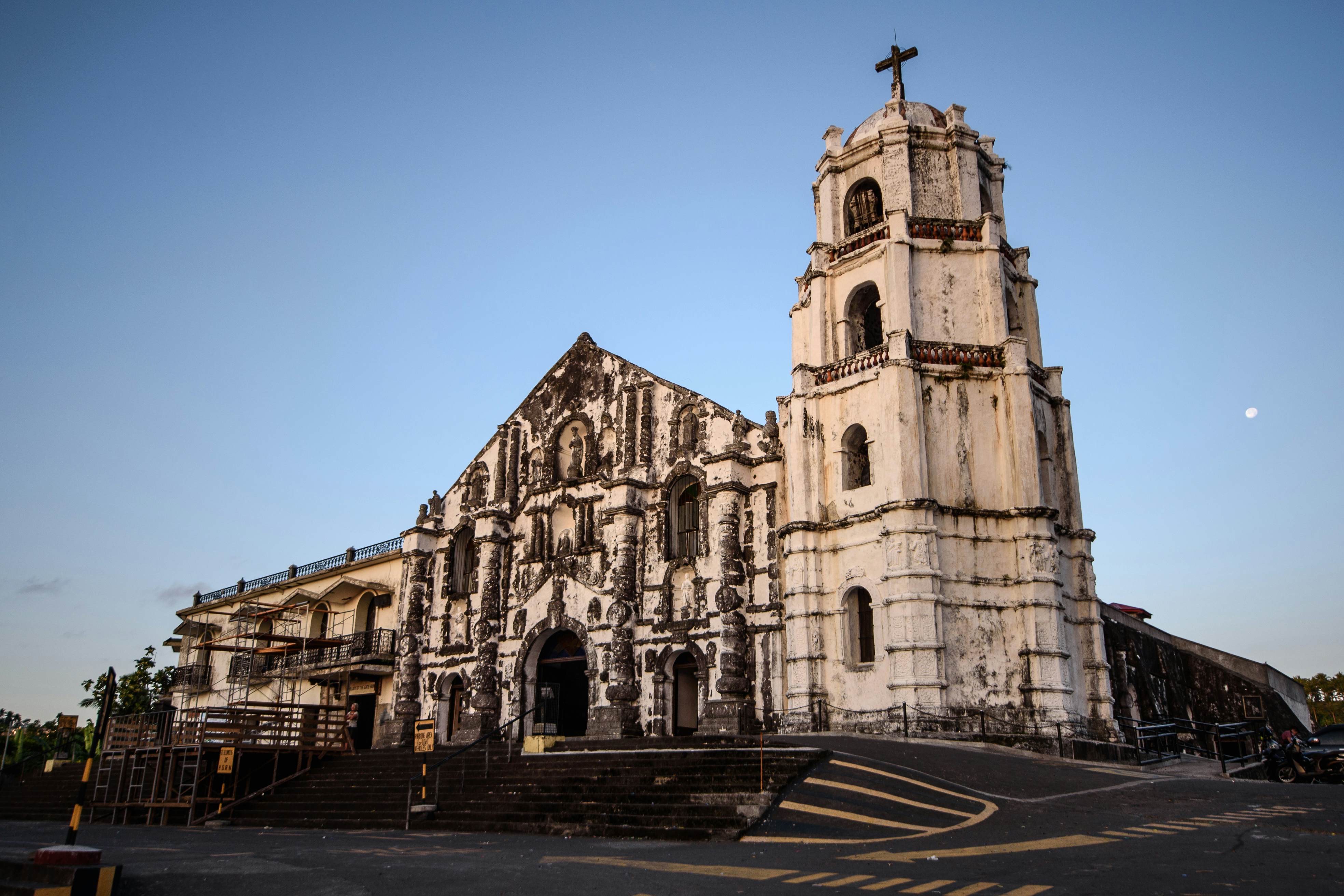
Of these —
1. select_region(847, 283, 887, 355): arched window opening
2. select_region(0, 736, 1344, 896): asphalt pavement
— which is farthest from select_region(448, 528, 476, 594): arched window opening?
select_region(847, 283, 887, 355): arched window opening

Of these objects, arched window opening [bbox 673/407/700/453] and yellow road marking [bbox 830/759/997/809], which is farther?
arched window opening [bbox 673/407/700/453]

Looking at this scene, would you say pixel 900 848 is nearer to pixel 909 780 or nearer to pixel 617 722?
pixel 909 780

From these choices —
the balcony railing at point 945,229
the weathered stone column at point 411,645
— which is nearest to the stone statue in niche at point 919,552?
the balcony railing at point 945,229

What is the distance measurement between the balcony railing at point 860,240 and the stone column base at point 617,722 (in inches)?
505

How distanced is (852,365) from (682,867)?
15.6 meters

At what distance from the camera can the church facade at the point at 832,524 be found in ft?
71.9

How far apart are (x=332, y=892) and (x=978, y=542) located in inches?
648

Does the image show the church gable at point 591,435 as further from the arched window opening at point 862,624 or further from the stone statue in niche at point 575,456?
the arched window opening at point 862,624

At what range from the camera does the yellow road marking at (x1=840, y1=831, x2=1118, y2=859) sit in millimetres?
11156

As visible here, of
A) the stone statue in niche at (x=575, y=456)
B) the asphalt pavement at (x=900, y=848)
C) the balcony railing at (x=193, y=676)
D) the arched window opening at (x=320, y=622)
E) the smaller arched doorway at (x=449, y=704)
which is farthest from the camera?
the balcony railing at (x=193, y=676)

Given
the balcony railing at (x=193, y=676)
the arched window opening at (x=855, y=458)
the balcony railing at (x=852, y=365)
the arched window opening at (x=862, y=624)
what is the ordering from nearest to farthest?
the arched window opening at (x=862, y=624), the balcony railing at (x=852, y=365), the arched window opening at (x=855, y=458), the balcony railing at (x=193, y=676)

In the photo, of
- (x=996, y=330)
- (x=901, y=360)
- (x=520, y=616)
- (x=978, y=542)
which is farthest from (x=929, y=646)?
(x=520, y=616)

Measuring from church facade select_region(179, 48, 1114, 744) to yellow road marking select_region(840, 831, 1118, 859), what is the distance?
8820 mm

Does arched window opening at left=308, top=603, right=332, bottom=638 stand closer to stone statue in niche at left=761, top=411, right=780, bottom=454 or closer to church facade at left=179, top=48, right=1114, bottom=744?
church facade at left=179, top=48, right=1114, bottom=744
